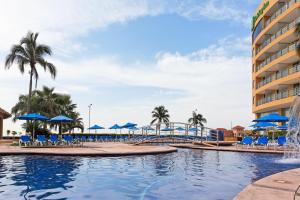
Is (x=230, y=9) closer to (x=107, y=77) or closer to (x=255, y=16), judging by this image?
(x=107, y=77)

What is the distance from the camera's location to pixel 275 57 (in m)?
41.6

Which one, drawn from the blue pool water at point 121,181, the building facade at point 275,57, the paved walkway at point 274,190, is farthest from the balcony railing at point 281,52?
the paved walkway at point 274,190

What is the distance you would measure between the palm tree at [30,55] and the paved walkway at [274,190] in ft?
86.3

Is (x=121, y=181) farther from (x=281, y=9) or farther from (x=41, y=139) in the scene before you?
(x=281, y=9)

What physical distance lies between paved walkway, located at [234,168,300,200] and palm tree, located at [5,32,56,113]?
26.3 meters

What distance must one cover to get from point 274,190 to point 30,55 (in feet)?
93.5

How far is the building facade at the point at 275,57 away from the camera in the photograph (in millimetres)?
37250

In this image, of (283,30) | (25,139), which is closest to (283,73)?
(283,30)

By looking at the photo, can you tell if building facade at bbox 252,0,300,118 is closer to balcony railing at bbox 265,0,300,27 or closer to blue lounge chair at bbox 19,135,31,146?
balcony railing at bbox 265,0,300,27

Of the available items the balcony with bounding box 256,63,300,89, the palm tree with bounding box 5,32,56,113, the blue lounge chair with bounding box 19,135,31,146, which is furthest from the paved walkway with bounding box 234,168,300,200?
the balcony with bounding box 256,63,300,89

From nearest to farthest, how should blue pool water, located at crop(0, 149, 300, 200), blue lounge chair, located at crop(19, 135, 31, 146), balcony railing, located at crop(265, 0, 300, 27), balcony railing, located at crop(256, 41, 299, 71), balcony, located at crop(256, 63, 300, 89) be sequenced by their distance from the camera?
1. blue pool water, located at crop(0, 149, 300, 200)
2. blue lounge chair, located at crop(19, 135, 31, 146)
3. balcony, located at crop(256, 63, 300, 89)
4. balcony railing, located at crop(256, 41, 299, 71)
5. balcony railing, located at crop(265, 0, 300, 27)

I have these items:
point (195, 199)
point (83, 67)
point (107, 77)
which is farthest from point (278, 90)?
point (195, 199)

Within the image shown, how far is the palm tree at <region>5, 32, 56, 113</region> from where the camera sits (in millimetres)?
29844

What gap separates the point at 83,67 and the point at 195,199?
20705 millimetres
